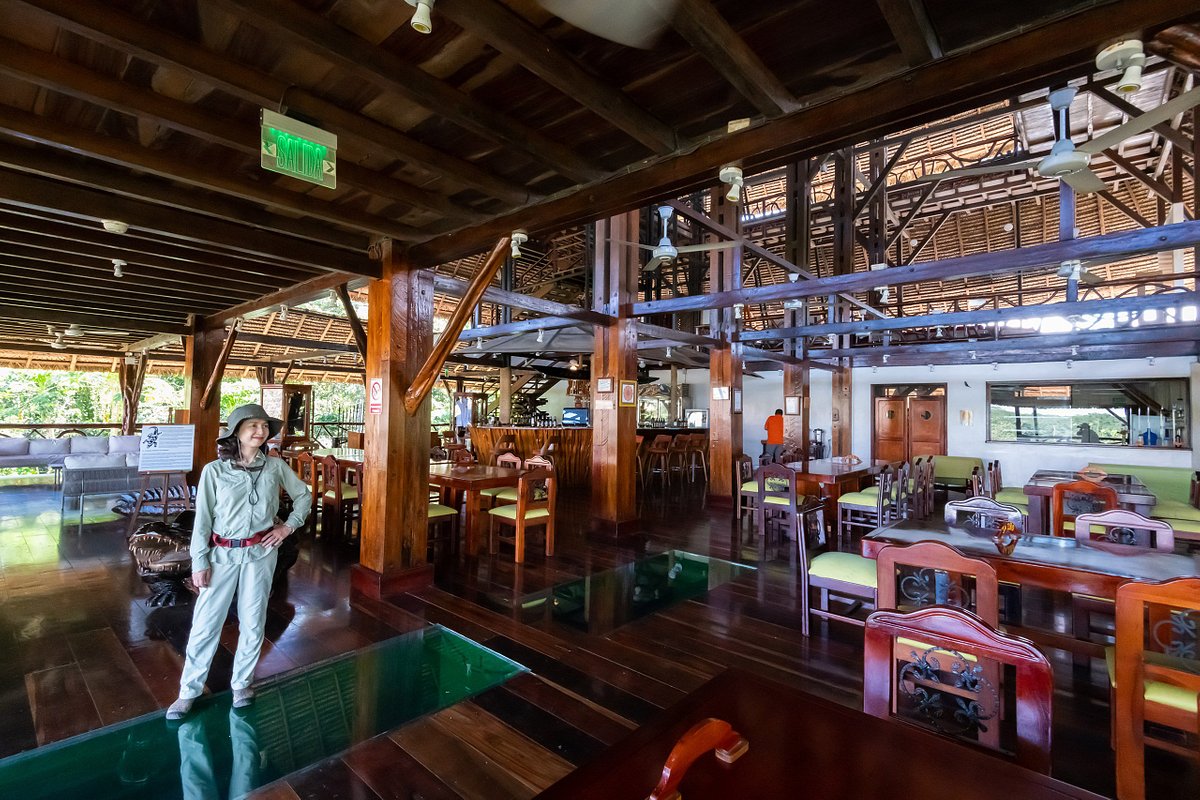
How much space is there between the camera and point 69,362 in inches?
446

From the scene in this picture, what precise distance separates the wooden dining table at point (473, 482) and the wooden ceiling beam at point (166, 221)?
6.51 ft

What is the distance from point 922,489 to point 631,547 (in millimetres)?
3722

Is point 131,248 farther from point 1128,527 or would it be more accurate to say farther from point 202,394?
point 1128,527

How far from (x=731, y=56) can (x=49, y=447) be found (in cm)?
1205

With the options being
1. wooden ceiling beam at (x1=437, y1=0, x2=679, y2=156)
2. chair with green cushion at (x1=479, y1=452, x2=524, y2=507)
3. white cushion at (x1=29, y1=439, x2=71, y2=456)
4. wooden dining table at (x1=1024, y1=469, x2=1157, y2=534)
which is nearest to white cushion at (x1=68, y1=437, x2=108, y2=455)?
white cushion at (x1=29, y1=439, x2=71, y2=456)

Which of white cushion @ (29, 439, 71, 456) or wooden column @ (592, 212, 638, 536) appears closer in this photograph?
wooden column @ (592, 212, 638, 536)

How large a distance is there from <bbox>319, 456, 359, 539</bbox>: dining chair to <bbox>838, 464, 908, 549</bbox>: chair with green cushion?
215 inches

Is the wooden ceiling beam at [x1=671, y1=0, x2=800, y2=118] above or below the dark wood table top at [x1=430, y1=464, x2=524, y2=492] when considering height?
above

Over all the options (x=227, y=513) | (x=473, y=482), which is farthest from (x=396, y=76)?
(x=473, y=482)

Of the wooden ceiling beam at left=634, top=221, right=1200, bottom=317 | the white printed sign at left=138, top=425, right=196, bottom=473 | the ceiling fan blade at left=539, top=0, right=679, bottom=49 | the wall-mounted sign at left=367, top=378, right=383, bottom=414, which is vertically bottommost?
the white printed sign at left=138, top=425, right=196, bottom=473

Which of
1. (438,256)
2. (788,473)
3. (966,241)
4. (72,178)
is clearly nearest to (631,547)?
(788,473)

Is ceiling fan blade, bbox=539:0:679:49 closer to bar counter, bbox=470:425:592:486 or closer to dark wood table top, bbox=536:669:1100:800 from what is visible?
dark wood table top, bbox=536:669:1100:800

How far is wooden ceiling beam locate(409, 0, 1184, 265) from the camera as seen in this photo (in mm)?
1648

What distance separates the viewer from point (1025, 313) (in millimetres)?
6156
